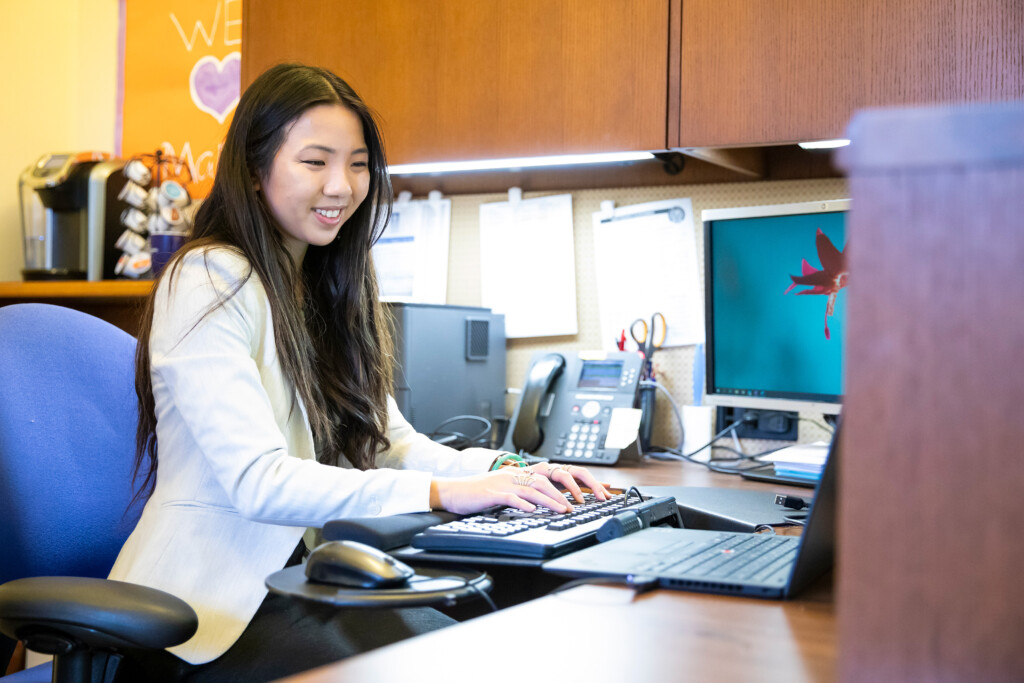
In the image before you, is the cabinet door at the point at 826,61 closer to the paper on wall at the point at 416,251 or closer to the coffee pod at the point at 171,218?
the paper on wall at the point at 416,251

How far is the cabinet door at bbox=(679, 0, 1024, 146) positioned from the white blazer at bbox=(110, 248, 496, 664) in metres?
0.81

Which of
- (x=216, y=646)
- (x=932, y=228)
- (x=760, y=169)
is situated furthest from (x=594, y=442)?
(x=932, y=228)

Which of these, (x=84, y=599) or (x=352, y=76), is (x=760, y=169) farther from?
(x=84, y=599)

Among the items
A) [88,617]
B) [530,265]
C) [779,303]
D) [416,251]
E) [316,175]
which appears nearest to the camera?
[88,617]

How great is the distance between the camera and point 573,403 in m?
1.71

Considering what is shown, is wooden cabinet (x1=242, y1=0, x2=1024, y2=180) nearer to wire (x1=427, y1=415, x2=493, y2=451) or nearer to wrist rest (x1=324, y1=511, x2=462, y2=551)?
wire (x1=427, y1=415, x2=493, y2=451)

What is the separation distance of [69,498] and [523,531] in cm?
58

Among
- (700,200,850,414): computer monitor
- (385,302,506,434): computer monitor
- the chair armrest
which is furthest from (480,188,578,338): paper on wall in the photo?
the chair armrest

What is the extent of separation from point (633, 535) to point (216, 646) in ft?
1.53

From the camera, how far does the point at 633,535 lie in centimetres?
83

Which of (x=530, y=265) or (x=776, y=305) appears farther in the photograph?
(x=530, y=265)

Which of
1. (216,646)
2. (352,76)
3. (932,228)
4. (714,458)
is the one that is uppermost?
(352,76)

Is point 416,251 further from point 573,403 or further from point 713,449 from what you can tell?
point 713,449

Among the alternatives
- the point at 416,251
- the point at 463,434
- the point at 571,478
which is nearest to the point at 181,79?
the point at 416,251
